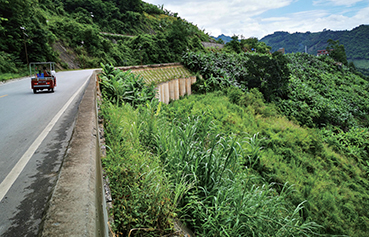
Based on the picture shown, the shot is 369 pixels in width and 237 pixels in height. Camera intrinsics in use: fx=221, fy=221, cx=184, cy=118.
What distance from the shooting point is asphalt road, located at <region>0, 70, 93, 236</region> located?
77.1 inches

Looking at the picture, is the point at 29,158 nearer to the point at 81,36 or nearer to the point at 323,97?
the point at 323,97

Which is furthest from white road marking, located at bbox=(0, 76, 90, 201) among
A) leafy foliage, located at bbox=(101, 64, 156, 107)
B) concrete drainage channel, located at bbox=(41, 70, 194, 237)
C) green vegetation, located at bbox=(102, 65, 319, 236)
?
leafy foliage, located at bbox=(101, 64, 156, 107)

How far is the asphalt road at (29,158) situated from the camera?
6.43 feet

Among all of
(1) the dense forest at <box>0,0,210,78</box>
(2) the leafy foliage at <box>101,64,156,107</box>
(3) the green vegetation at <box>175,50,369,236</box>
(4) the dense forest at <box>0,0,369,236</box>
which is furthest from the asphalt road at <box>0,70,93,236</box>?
(1) the dense forest at <box>0,0,210,78</box>

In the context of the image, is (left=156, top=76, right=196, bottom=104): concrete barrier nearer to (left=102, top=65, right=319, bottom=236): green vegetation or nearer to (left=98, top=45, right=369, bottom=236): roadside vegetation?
(left=98, top=45, right=369, bottom=236): roadside vegetation

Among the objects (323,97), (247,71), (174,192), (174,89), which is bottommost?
(323,97)

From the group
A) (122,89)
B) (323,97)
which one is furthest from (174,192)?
(323,97)

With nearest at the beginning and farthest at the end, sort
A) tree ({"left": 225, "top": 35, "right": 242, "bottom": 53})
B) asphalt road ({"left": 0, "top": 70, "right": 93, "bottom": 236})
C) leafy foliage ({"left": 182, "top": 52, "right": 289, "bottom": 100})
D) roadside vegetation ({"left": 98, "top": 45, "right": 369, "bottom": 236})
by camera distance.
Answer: asphalt road ({"left": 0, "top": 70, "right": 93, "bottom": 236})
roadside vegetation ({"left": 98, "top": 45, "right": 369, "bottom": 236})
leafy foliage ({"left": 182, "top": 52, "right": 289, "bottom": 100})
tree ({"left": 225, "top": 35, "right": 242, "bottom": 53})

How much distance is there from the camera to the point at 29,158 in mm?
3234

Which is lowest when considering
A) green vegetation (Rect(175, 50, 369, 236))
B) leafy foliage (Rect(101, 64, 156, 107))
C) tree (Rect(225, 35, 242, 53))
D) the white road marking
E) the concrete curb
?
green vegetation (Rect(175, 50, 369, 236))

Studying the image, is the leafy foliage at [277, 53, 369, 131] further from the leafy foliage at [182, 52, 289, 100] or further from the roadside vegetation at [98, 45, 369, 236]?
the leafy foliage at [182, 52, 289, 100]

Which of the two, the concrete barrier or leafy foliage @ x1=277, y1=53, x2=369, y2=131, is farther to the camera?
leafy foliage @ x1=277, y1=53, x2=369, y2=131

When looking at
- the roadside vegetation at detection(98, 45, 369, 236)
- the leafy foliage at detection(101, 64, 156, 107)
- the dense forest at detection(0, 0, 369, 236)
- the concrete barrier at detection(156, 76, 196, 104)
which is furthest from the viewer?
the concrete barrier at detection(156, 76, 196, 104)

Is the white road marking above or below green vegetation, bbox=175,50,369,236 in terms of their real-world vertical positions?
above
